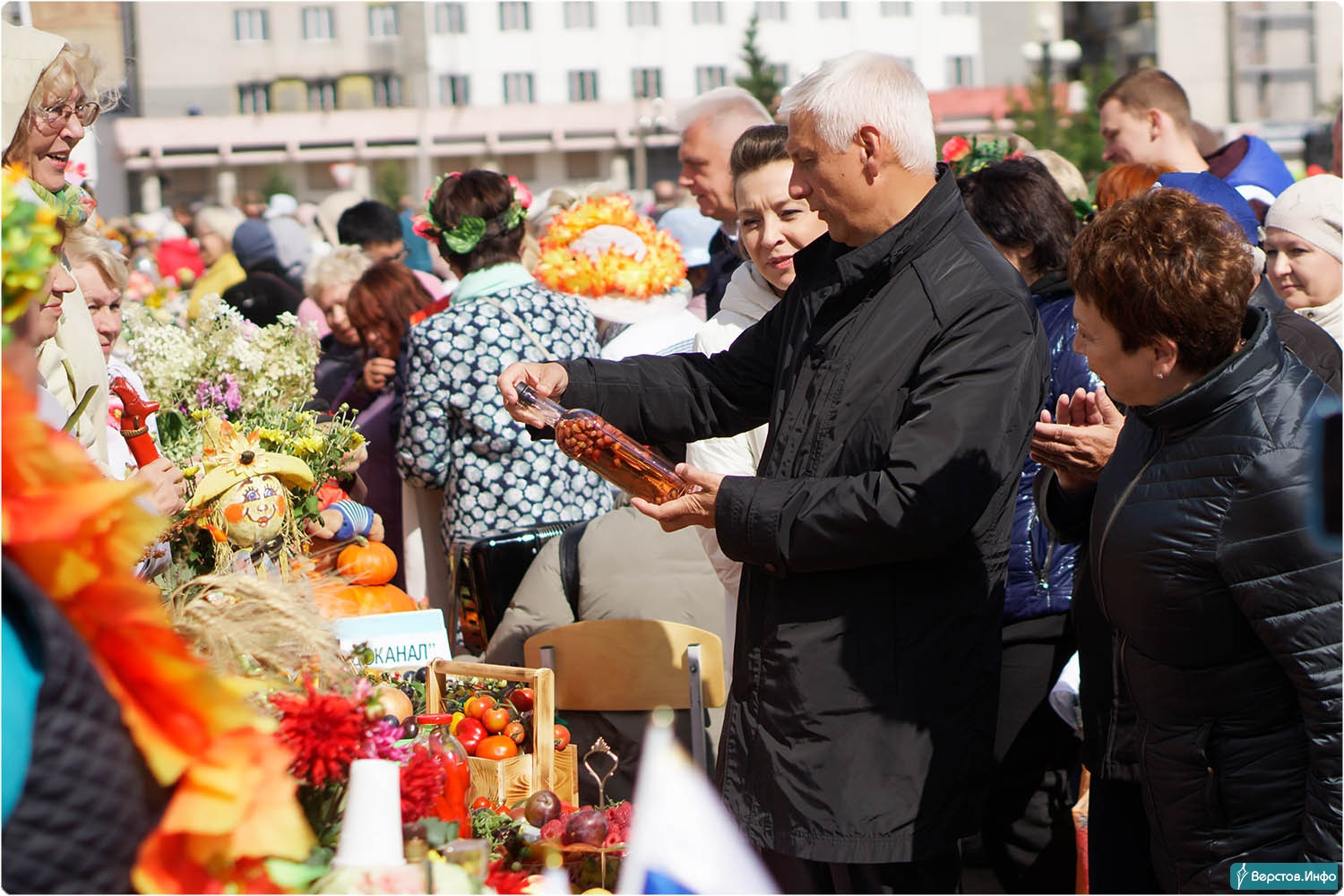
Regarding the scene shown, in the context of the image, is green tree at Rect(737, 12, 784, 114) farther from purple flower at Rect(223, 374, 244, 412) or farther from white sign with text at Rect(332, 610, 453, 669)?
white sign with text at Rect(332, 610, 453, 669)

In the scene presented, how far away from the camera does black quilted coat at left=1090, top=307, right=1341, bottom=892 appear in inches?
82.8

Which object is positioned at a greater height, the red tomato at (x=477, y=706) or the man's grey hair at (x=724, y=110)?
the man's grey hair at (x=724, y=110)

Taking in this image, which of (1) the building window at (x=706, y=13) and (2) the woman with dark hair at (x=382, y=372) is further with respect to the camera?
(1) the building window at (x=706, y=13)

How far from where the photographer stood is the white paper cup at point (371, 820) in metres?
1.69

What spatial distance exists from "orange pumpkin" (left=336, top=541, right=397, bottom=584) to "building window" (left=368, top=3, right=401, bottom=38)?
160ft

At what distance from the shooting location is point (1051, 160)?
191 inches

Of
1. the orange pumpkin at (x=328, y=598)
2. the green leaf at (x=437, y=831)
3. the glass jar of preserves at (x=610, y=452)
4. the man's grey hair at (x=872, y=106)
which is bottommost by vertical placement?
the green leaf at (x=437, y=831)

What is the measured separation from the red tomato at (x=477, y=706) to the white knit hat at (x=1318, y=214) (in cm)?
260

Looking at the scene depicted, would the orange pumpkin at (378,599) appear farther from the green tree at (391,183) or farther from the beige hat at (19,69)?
the green tree at (391,183)

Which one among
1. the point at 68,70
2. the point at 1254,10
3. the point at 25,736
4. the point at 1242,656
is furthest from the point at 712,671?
the point at 1254,10

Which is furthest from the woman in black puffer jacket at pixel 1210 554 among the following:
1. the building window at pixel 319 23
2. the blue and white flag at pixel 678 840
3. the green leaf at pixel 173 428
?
the building window at pixel 319 23

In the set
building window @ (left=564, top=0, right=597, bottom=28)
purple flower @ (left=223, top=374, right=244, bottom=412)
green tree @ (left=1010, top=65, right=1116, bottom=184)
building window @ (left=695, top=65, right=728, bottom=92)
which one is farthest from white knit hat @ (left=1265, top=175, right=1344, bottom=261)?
building window @ (left=564, top=0, right=597, bottom=28)

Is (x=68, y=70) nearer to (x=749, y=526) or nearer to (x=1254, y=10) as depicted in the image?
(x=749, y=526)

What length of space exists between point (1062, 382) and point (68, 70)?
90.2 inches
